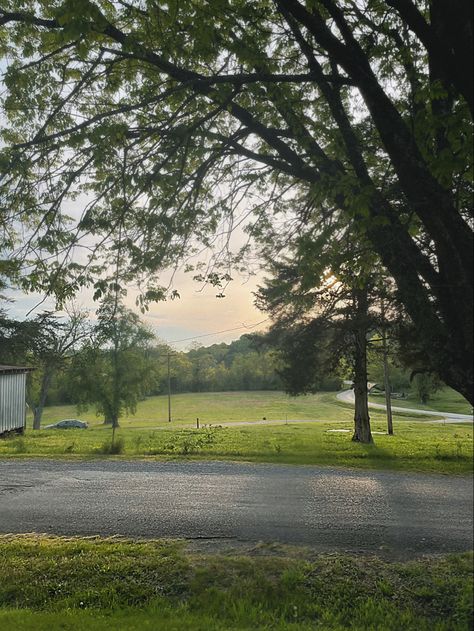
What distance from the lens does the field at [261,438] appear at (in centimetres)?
288

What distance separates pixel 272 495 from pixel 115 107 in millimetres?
3949

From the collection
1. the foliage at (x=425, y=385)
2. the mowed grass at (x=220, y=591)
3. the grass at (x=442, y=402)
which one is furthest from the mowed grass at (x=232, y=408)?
the foliage at (x=425, y=385)

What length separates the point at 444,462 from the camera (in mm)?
2715

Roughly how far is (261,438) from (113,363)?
341 centimetres

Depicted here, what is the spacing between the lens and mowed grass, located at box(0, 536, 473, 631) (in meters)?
3.74

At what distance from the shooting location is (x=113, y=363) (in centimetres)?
477

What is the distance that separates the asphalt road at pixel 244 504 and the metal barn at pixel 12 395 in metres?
1.32

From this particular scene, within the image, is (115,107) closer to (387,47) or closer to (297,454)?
(387,47)

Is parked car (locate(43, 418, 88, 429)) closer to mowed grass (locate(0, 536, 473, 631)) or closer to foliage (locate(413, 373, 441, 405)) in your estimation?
mowed grass (locate(0, 536, 473, 631))

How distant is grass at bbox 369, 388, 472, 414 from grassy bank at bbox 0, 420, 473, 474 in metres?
0.14

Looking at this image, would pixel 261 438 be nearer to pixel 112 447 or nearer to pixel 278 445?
pixel 278 445

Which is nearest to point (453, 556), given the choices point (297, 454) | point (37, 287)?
point (297, 454)

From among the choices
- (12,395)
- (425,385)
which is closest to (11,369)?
(12,395)

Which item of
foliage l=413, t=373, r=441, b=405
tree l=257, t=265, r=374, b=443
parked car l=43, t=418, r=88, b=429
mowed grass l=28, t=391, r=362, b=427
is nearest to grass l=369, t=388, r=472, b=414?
foliage l=413, t=373, r=441, b=405
